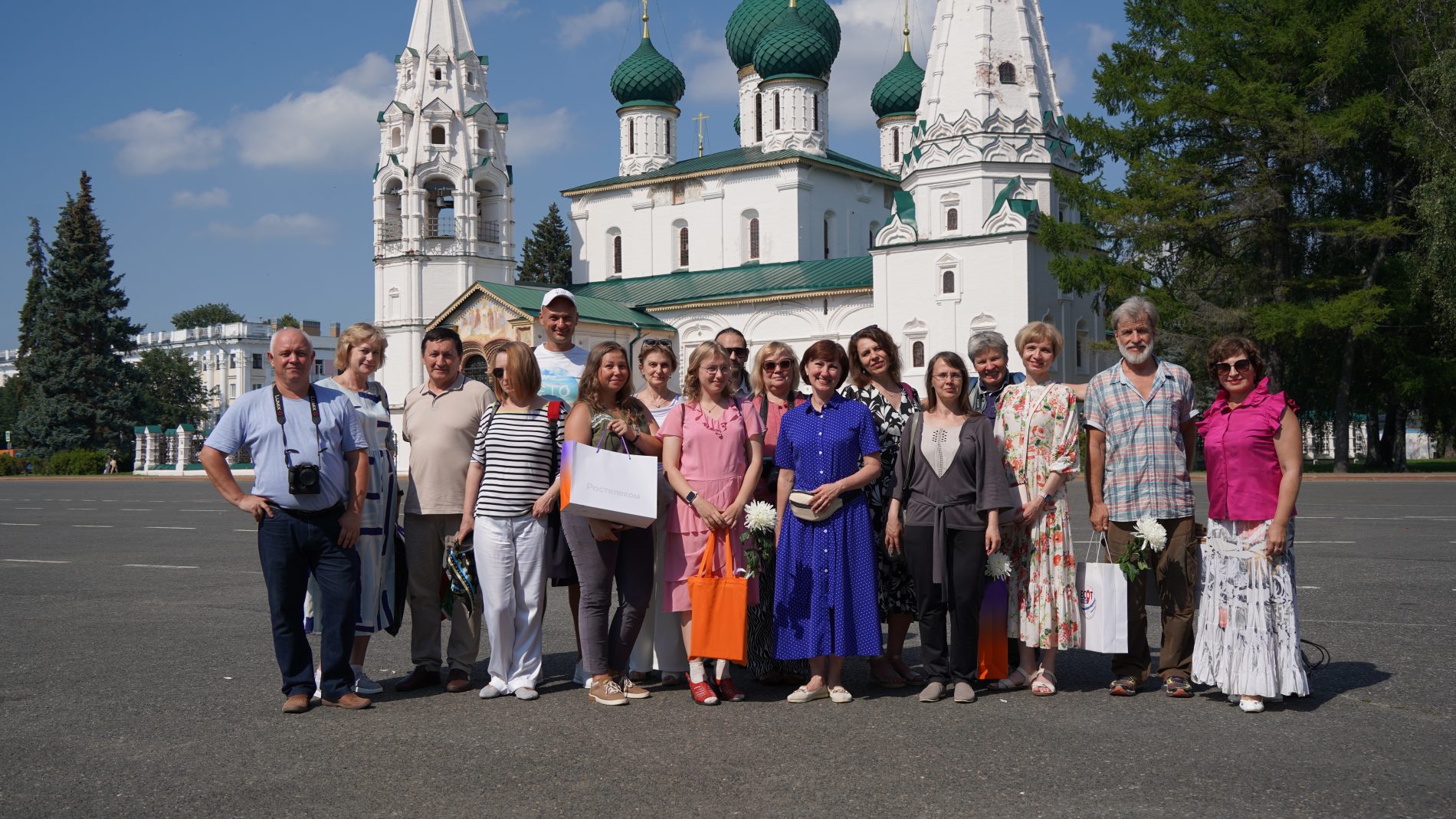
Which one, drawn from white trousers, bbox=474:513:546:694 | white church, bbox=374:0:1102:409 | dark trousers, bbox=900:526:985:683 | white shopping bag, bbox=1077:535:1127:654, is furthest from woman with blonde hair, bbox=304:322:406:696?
white church, bbox=374:0:1102:409

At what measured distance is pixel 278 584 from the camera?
5754mm

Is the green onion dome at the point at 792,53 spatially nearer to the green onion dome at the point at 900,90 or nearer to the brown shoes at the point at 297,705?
the green onion dome at the point at 900,90

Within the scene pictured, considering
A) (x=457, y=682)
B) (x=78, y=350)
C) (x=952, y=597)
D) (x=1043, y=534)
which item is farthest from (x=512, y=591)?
(x=78, y=350)

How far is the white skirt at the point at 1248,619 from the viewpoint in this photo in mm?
5605

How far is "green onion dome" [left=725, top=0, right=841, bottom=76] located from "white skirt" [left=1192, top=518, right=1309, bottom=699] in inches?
1711

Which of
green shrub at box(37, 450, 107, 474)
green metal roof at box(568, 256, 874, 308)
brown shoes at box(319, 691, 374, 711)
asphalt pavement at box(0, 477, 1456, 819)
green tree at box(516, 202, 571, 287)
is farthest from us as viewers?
green tree at box(516, 202, 571, 287)

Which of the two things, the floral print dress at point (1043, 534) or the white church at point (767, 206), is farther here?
the white church at point (767, 206)

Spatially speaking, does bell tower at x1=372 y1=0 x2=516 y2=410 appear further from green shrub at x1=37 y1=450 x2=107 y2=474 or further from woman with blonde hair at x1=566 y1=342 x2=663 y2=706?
woman with blonde hair at x1=566 y1=342 x2=663 y2=706

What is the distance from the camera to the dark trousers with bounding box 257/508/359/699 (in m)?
5.76

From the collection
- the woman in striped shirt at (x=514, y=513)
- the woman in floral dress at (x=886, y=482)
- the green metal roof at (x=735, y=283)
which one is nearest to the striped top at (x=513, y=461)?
the woman in striped shirt at (x=514, y=513)

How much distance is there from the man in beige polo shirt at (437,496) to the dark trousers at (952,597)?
2.30 meters

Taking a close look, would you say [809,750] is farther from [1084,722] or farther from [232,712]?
[232,712]

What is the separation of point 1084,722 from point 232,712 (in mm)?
3876

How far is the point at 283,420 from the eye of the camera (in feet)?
19.0
